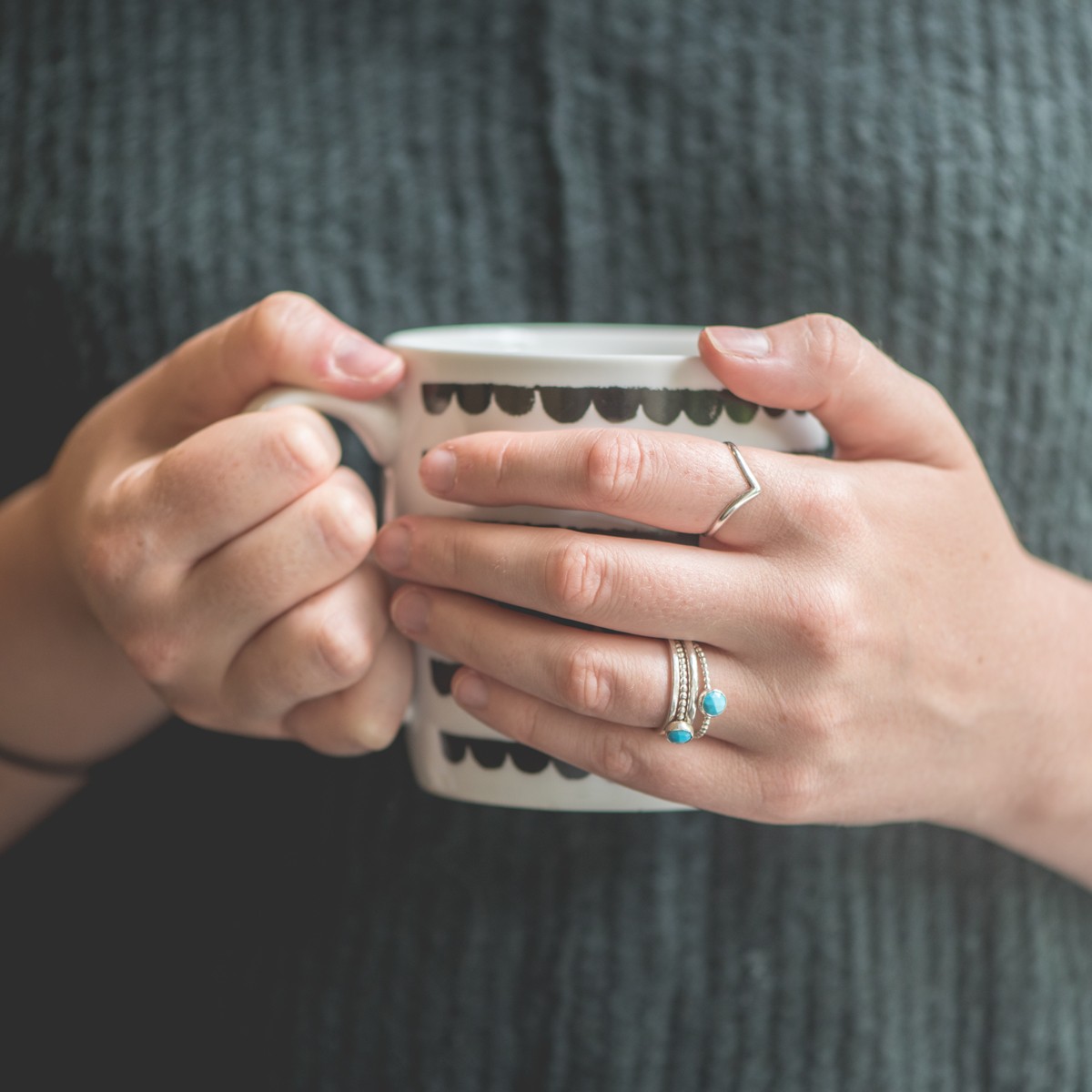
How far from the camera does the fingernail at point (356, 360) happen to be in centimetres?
53

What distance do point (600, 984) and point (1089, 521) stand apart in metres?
0.49

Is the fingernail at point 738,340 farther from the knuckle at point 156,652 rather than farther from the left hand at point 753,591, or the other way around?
the knuckle at point 156,652

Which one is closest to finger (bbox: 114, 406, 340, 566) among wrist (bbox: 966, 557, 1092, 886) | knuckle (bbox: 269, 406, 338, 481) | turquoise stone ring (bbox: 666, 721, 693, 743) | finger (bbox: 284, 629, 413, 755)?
knuckle (bbox: 269, 406, 338, 481)

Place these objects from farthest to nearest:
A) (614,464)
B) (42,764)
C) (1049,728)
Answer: (42,764)
(1049,728)
(614,464)

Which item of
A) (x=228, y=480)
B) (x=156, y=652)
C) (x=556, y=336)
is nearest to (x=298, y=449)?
(x=228, y=480)

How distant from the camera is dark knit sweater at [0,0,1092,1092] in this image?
2.32 feet

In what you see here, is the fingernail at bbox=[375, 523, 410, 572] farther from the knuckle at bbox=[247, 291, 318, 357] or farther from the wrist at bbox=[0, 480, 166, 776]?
the wrist at bbox=[0, 480, 166, 776]

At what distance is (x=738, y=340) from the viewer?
0.48 meters

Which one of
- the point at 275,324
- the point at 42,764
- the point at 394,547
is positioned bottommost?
the point at 42,764

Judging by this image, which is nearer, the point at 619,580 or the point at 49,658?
the point at 619,580

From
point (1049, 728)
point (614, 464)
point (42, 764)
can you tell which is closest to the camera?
point (614, 464)

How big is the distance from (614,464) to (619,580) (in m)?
0.05

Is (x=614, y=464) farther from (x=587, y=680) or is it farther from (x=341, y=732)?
(x=341, y=732)

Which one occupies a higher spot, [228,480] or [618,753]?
[228,480]
